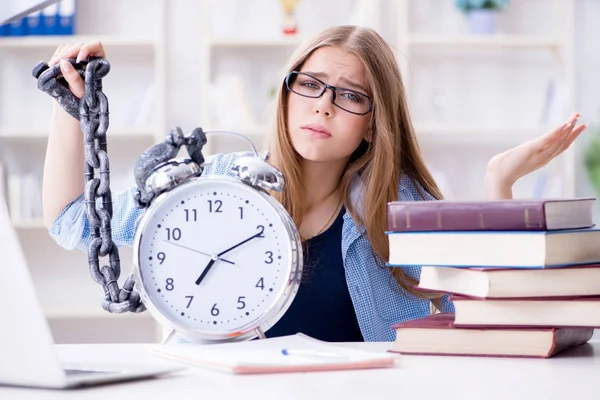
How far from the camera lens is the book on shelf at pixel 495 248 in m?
1.04

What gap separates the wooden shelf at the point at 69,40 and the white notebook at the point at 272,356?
277 centimetres

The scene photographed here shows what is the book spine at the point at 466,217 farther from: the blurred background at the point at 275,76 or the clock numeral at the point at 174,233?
the blurred background at the point at 275,76

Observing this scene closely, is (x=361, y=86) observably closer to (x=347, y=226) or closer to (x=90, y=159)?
(x=347, y=226)

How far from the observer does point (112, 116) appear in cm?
388

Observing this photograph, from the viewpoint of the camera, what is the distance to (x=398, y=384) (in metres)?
0.89

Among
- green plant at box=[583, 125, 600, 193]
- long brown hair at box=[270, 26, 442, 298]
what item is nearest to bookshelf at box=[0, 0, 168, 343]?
green plant at box=[583, 125, 600, 193]

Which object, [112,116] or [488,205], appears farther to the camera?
[112,116]

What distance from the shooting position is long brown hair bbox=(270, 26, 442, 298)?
1657 millimetres

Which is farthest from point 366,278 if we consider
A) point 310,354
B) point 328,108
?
point 310,354

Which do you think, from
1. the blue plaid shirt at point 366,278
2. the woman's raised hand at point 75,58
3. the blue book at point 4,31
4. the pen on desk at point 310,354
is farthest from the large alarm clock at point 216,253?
the blue book at point 4,31

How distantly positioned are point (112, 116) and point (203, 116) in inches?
18.9

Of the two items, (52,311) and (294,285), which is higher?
(294,285)

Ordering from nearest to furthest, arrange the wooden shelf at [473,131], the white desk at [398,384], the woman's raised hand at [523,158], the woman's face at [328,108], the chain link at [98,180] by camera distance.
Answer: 1. the white desk at [398,384]
2. the chain link at [98,180]
3. the woman's raised hand at [523,158]
4. the woman's face at [328,108]
5. the wooden shelf at [473,131]

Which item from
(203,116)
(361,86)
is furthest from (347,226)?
(203,116)
